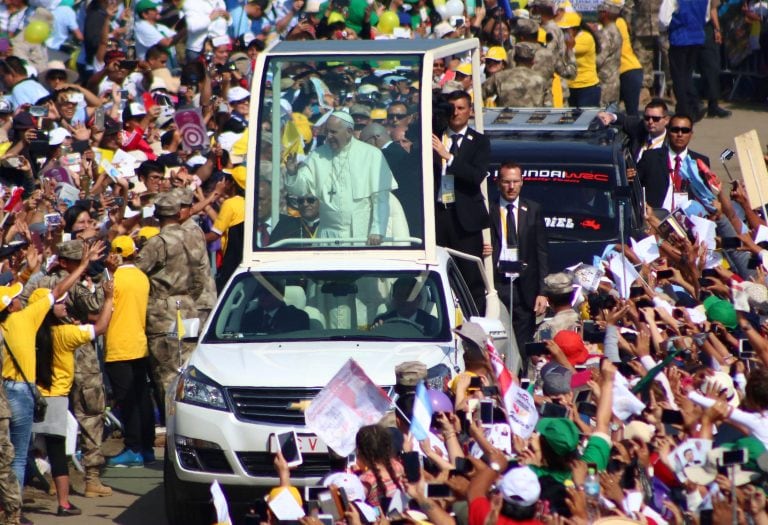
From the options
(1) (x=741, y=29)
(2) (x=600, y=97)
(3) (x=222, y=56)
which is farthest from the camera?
(1) (x=741, y=29)

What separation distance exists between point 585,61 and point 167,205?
373 inches

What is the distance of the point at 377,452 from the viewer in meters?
6.73

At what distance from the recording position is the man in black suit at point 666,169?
1419 cm

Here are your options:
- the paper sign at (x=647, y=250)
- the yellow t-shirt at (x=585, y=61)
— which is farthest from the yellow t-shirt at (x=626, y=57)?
the paper sign at (x=647, y=250)

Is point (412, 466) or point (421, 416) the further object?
point (421, 416)

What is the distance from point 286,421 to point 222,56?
33.3 ft

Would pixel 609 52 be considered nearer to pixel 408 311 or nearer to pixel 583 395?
pixel 408 311

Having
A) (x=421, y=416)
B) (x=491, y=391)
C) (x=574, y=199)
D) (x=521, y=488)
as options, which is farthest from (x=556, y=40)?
(x=521, y=488)

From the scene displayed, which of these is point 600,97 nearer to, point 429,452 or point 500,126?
point 500,126

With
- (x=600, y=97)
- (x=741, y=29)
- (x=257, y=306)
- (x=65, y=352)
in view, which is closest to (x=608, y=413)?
(x=257, y=306)

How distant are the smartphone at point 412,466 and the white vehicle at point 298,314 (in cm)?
264

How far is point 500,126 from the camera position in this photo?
591 inches

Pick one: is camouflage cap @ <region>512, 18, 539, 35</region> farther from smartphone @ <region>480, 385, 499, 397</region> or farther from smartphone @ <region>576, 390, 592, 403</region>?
smartphone @ <region>576, 390, 592, 403</region>

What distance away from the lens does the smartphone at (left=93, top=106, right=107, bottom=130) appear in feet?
50.7
